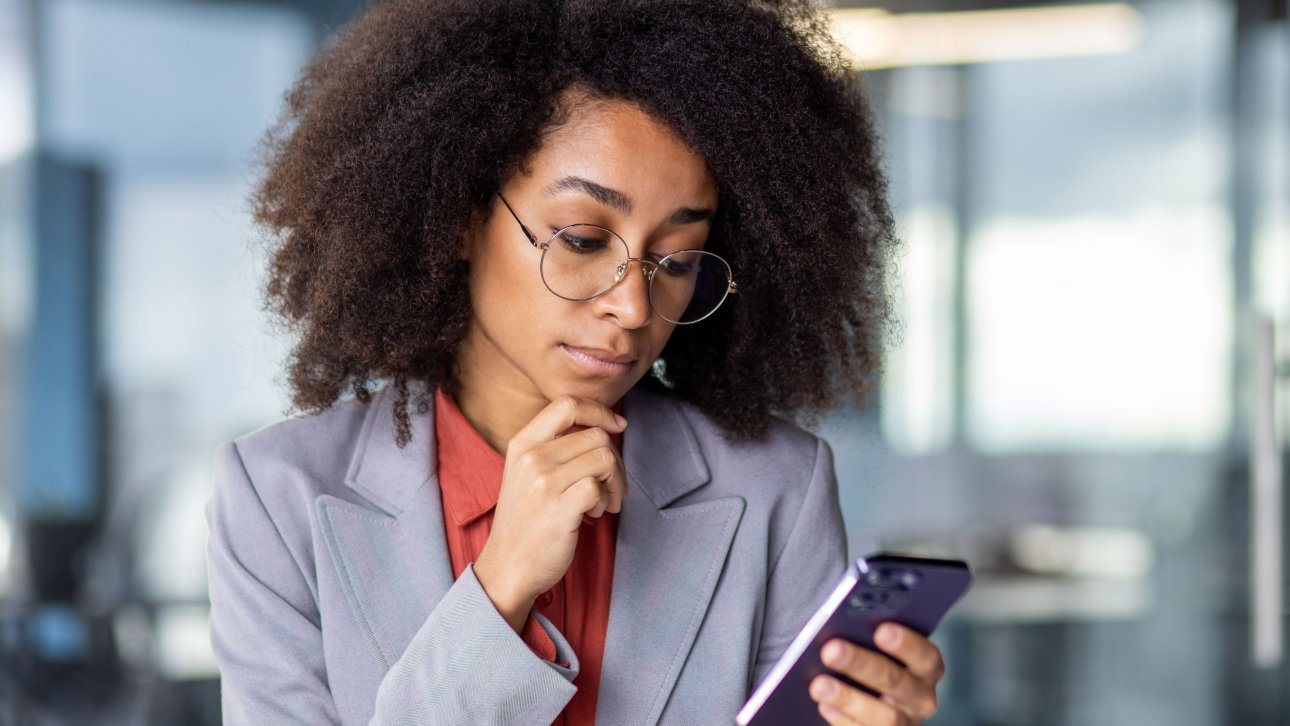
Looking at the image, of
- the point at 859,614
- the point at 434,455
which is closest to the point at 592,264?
the point at 434,455

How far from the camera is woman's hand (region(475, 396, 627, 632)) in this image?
61.7 inches

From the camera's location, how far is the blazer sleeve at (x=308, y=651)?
1.57 meters

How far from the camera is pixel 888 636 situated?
1603mm

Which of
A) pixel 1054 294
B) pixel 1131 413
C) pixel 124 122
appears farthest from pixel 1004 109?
pixel 124 122

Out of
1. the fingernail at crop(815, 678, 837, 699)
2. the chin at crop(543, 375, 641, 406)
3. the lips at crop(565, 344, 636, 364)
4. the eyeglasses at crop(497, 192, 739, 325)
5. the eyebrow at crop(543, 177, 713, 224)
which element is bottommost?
the fingernail at crop(815, 678, 837, 699)

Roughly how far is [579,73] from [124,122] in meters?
3.06

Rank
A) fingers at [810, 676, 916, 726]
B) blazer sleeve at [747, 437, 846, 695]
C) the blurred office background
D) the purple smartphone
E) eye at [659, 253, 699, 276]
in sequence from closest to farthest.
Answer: the purple smartphone, fingers at [810, 676, 916, 726], eye at [659, 253, 699, 276], blazer sleeve at [747, 437, 846, 695], the blurred office background

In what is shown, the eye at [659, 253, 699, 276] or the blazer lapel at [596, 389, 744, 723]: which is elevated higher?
the eye at [659, 253, 699, 276]

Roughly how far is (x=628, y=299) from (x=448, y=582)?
444 mm

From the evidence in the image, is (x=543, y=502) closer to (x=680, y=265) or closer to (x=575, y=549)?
(x=575, y=549)

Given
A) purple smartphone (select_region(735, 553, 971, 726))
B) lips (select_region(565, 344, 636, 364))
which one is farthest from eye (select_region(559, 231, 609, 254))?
purple smartphone (select_region(735, 553, 971, 726))

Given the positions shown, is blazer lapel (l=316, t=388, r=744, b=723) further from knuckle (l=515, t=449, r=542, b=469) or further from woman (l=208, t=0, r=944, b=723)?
knuckle (l=515, t=449, r=542, b=469)

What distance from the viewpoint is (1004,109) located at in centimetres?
474

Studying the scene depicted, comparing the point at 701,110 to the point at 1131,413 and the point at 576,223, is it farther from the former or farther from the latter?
the point at 1131,413
